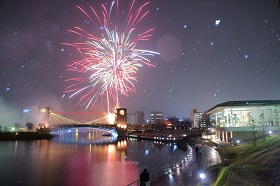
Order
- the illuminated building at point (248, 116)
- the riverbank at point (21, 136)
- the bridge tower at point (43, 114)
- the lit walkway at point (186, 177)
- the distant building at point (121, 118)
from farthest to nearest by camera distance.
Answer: the bridge tower at point (43, 114)
the distant building at point (121, 118)
the riverbank at point (21, 136)
the illuminated building at point (248, 116)
the lit walkway at point (186, 177)

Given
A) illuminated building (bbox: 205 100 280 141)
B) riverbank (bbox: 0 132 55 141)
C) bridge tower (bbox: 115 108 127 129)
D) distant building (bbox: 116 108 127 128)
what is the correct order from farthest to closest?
1. distant building (bbox: 116 108 127 128)
2. bridge tower (bbox: 115 108 127 129)
3. riverbank (bbox: 0 132 55 141)
4. illuminated building (bbox: 205 100 280 141)

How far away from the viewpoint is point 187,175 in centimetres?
2152

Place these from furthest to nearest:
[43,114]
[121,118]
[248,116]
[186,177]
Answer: [43,114] < [121,118] < [248,116] < [186,177]

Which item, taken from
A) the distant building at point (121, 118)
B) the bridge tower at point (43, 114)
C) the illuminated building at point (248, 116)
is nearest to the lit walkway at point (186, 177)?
the illuminated building at point (248, 116)

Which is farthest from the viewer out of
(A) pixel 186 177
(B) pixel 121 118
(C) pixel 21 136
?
(B) pixel 121 118

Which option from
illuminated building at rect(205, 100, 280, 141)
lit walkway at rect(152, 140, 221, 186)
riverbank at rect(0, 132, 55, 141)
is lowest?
riverbank at rect(0, 132, 55, 141)

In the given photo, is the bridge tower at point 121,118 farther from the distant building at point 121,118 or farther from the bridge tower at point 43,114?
the bridge tower at point 43,114

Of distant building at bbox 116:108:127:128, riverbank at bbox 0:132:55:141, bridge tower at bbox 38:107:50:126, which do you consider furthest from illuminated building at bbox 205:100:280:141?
bridge tower at bbox 38:107:50:126

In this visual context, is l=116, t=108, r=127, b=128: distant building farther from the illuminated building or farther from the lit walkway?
the lit walkway

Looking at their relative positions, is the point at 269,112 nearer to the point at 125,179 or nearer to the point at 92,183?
the point at 125,179

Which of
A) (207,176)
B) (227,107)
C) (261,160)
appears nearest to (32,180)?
(207,176)

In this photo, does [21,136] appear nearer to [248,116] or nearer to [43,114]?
[43,114]

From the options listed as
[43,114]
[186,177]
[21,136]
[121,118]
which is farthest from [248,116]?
[43,114]

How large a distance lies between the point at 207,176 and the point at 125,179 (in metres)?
16.5
